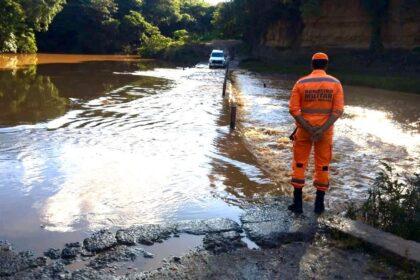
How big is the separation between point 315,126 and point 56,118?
10.0 meters

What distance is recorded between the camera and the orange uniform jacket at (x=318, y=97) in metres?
5.52

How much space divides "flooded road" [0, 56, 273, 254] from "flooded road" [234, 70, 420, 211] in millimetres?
639

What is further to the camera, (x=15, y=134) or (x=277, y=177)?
(x=15, y=134)

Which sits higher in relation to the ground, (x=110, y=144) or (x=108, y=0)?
(x=108, y=0)

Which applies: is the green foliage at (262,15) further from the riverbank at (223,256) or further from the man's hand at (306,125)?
the riverbank at (223,256)

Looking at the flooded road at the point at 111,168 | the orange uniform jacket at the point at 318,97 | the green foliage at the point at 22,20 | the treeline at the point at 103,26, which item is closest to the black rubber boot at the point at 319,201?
the orange uniform jacket at the point at 318,97

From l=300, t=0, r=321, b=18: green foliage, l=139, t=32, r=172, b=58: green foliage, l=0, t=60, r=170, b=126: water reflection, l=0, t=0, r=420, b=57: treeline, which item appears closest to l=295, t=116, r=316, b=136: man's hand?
l=0, t=60, r=170, b=126: water reflection

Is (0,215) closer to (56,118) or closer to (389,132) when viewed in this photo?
(56,118)

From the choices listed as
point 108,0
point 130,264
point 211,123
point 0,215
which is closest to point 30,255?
point 130,264

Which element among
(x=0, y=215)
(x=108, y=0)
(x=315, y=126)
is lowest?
(x=0, y=215)

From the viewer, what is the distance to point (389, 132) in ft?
44.8

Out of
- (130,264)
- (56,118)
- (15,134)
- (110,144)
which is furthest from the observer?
(56,118)

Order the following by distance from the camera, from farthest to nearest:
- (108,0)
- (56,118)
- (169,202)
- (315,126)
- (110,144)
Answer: (108,0), (56,118), (110,144), (169,202), (315,126)

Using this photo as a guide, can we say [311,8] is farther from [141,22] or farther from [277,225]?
[141,22]
